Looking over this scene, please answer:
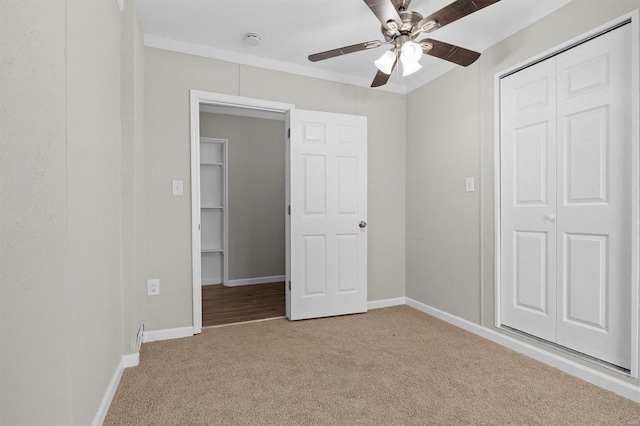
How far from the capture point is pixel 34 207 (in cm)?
104

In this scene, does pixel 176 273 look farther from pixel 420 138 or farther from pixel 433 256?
pixel 420 138

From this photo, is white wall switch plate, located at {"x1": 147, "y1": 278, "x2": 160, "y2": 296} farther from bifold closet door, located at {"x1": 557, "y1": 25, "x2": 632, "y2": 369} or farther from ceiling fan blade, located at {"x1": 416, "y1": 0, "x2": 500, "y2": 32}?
bifold closet door, located at {"x1": 557, "y1": 25, "x2": 632, "y2": 369}

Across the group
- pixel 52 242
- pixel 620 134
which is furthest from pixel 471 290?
pixel 52 242

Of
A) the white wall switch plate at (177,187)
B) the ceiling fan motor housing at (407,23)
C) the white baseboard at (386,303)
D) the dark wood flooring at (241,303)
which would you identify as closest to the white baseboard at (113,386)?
the dark wood flooring at (241,303)

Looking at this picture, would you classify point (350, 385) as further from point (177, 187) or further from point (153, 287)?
point (177, 187)

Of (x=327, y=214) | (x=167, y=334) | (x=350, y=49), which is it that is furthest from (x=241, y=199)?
(x=350, y=49)

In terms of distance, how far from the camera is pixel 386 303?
3738mm

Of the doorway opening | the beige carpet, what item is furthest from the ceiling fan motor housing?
the doorway opening

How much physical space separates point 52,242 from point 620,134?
2.79 metres

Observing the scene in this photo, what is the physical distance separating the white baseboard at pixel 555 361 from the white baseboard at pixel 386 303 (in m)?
0.56

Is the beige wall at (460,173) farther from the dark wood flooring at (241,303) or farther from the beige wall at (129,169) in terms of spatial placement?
the beige wall at (129,169)

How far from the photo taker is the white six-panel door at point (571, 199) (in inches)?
76.8

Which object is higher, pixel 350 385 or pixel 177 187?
pixel 177 187

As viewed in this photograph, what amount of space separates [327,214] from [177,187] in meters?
1.40
